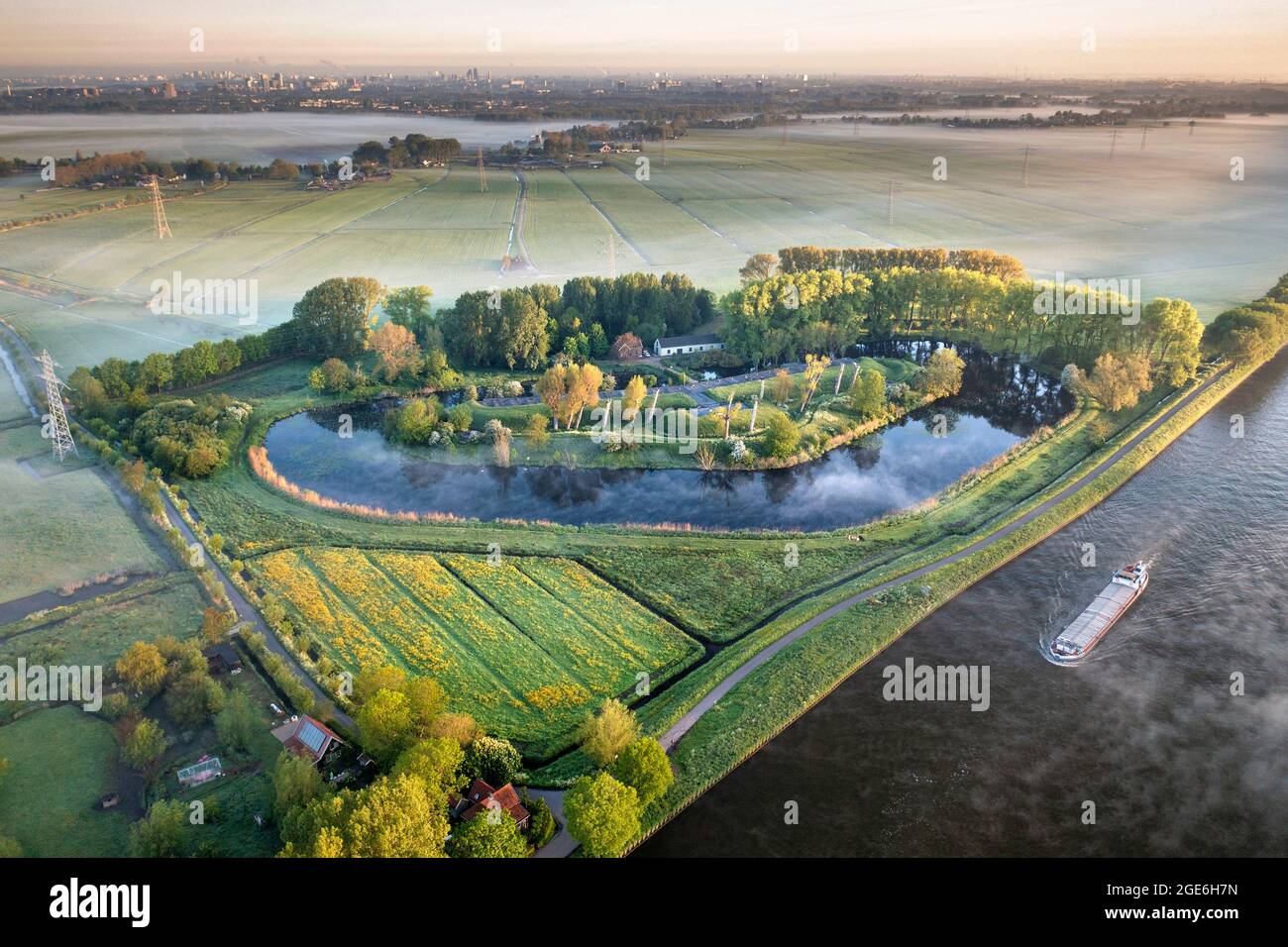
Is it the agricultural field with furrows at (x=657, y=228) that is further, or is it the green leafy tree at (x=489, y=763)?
the agricultural field with furrows at (x=657, y=228)

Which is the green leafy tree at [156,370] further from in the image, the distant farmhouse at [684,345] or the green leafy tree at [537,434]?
the distant farmhouse at [684,345]

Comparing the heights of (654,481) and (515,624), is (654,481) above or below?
above

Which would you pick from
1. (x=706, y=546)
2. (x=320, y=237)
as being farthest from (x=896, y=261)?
(x=320, y=237)

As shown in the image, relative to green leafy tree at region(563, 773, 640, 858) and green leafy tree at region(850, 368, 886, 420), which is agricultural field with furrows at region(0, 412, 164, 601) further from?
green leafy tree at region(850, 368, 886, 420)

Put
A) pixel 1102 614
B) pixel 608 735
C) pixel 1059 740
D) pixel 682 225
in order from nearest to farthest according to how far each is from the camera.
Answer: pixel 608 735 < pixel 1059 740 < pixel 1102 614 < pixel 682 225

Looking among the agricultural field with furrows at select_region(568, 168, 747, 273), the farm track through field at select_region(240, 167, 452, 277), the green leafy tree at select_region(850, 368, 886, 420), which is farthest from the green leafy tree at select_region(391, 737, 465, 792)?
the farm track through field at select_region(240, 167, 452, 277)

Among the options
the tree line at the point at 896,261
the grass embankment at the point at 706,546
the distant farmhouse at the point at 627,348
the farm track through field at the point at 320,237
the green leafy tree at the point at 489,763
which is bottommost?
the green leafy tree at the point at 489,763

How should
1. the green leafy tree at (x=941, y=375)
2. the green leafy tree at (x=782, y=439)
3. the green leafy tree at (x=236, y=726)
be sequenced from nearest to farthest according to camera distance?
the green leafy tree at (x=236, y=726), the green leafy tree at (x=782, y=439), the green leafy tree at (x=941, y=375)

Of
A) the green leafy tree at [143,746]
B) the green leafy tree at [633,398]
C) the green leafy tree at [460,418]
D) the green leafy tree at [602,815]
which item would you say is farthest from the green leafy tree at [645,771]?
the green leafy tree at [460,418]

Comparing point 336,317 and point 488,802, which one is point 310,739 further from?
point 336,317
